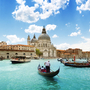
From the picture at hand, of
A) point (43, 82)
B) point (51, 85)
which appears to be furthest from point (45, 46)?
point (51, 85)

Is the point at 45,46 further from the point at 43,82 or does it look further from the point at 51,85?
the point at 51,85

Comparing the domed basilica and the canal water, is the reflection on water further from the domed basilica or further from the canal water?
the domed basilica

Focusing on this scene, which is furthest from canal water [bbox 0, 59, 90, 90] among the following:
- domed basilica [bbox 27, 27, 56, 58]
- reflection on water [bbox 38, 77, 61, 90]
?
domed basilica [bbox 27, 27, 56, 58]

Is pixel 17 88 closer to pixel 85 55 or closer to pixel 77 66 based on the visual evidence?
pixel 77 66

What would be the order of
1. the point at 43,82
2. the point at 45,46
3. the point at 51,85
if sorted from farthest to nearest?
the point at 45,46 < the point at 43,82 < the point at 51,85

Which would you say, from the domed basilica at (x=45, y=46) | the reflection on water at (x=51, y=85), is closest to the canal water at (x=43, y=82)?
the reflection on water at (x=51, y=85)

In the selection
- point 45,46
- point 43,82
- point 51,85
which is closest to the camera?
point 51,85

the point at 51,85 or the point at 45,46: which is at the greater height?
the point at 45,46

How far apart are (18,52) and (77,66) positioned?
131 ft

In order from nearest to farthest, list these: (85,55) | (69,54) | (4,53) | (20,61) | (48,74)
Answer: (48,74), (20,61), (4,53), (69,54), (85,55)

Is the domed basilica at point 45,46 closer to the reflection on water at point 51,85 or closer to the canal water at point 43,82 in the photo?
the canal water at point 43,82

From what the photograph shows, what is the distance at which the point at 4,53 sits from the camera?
176ft

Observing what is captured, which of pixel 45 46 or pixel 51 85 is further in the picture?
pixel 45 46

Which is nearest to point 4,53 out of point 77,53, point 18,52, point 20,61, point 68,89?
point 18,52
